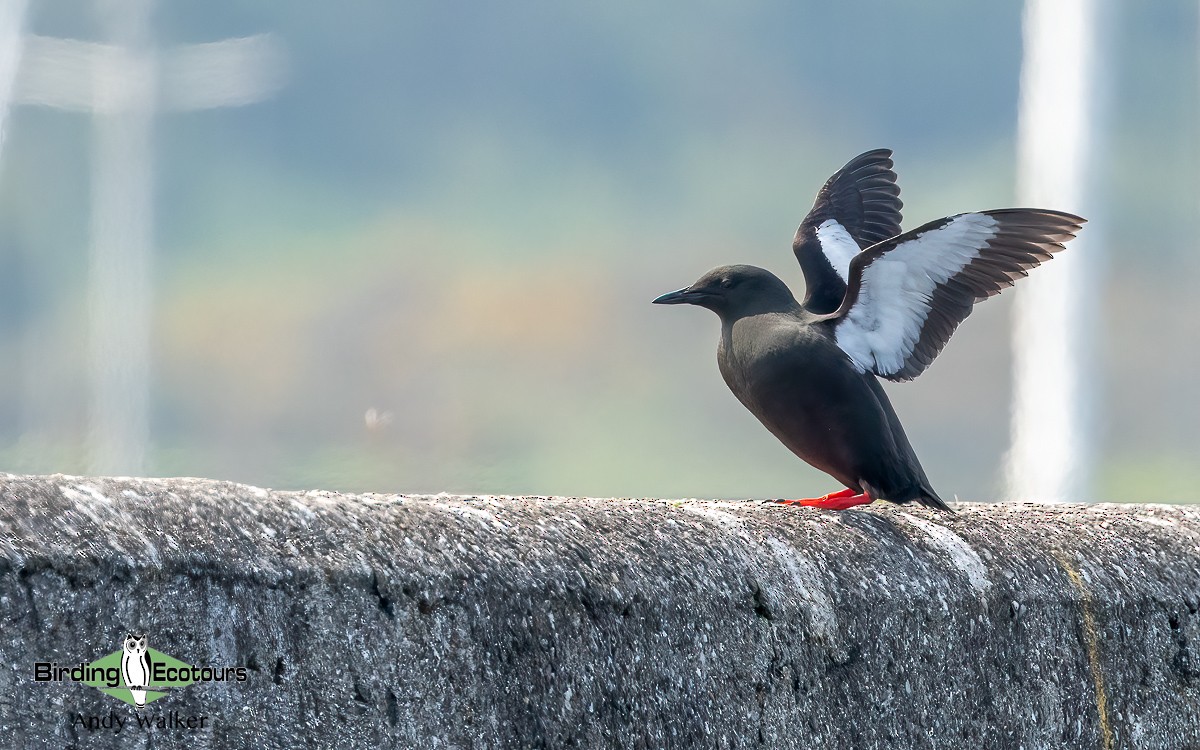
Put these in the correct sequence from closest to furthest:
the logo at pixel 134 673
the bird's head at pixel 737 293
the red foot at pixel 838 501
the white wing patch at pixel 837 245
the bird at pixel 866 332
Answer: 1. the logo at pixel 134 673
2. the red foot at pixel 838 501
3. the bird at pixel 866 332
4. the bird's head at pixel 737 293
5. the white wing patch at pixel 837 245

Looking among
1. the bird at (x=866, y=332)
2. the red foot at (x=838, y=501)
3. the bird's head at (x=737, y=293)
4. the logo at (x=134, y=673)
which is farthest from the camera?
the bird's head at (x=737, y=293)

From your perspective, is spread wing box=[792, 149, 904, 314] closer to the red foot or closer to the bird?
the bird

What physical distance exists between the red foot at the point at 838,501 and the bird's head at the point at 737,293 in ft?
2.04

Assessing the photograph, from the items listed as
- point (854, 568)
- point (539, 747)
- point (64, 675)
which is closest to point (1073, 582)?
point (854, 568)

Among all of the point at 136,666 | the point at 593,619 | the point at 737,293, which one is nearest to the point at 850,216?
the point at 737,293

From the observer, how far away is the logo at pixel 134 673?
1888 millimetres

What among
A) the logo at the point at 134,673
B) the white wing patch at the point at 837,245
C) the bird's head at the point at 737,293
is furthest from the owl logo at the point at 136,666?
the white wing patch at the point at 837,245

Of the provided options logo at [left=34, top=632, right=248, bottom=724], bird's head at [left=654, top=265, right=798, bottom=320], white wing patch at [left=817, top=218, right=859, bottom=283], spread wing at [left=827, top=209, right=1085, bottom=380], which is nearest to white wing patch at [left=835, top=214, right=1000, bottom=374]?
spread wing at [left=827, top=209, right=1085, bottom=380]

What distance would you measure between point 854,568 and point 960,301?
1.20 meters

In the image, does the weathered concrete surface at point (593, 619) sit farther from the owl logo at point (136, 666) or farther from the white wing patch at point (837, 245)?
the white wing patch at point (837, 245)

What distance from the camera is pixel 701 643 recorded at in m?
2.54

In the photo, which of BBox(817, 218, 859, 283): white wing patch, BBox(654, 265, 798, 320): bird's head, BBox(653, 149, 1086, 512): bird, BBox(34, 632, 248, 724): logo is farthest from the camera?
BBox(817, 218, 859, 283): white wing patch

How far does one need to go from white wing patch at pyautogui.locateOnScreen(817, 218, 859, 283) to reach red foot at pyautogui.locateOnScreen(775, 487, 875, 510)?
0.96 metres

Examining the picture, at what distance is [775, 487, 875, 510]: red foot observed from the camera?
10.6 ft
